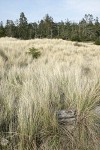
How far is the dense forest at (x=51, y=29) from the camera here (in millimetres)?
66625

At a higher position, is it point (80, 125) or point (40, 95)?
point (40, 95)

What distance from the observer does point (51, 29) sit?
239ft

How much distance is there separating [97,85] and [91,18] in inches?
3270

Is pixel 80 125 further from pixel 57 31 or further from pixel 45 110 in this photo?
pixel 57 31

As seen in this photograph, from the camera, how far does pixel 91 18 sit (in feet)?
282

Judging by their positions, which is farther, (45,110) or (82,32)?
(82,32)

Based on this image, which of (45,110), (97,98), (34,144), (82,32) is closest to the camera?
(34,144)

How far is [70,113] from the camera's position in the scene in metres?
4.02

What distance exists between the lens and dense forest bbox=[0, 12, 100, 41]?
66.6m

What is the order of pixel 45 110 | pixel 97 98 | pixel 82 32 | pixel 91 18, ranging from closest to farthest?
pixel 45 110 < pixel 97 98 < pixel 82 32 < pixel 91 18

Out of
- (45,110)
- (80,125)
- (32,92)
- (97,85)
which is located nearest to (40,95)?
(32,92)

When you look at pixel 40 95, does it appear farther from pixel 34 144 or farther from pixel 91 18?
pixel 91 18

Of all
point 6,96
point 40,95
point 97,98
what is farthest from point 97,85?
point 6,96

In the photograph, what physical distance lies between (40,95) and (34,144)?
931 millimetres
